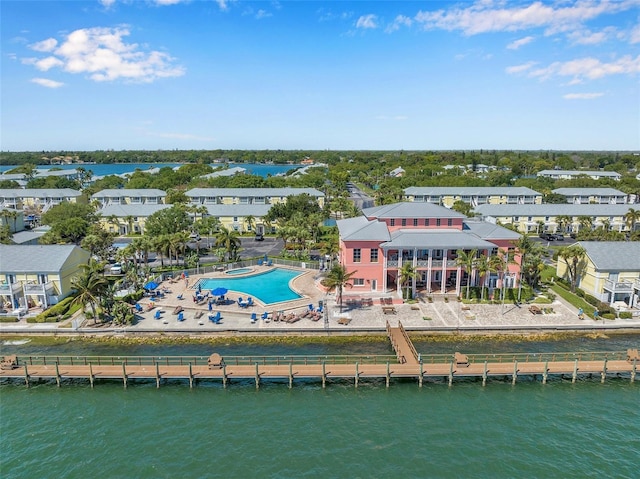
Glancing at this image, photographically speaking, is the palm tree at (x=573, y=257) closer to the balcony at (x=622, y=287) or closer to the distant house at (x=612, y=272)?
the distant house at (x=612, y=272)

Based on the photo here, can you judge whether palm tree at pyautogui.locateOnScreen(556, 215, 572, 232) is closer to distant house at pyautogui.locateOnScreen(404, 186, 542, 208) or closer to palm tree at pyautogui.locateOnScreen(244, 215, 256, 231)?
distant house at pyautogui.locateOnScreen(404, 186, 542, 208)

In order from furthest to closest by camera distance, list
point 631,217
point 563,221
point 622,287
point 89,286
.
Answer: point 563,221 → point 631,217 → point 622,287 → point 89,286

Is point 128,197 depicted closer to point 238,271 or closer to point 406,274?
point 238,271

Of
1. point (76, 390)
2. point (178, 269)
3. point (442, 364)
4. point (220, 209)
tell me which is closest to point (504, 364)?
point (442, 364)

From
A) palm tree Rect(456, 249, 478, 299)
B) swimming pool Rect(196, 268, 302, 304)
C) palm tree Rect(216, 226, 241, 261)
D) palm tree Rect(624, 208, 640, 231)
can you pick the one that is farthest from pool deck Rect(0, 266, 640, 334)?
palm tree Rect(624, 208, 640, 231)

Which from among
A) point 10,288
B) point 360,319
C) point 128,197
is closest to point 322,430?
point 360,319

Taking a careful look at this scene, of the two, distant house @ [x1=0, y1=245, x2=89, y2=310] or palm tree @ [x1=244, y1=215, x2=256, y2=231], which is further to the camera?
palm tree @ [x1=244, y1=215, x2=256, y2=231]
